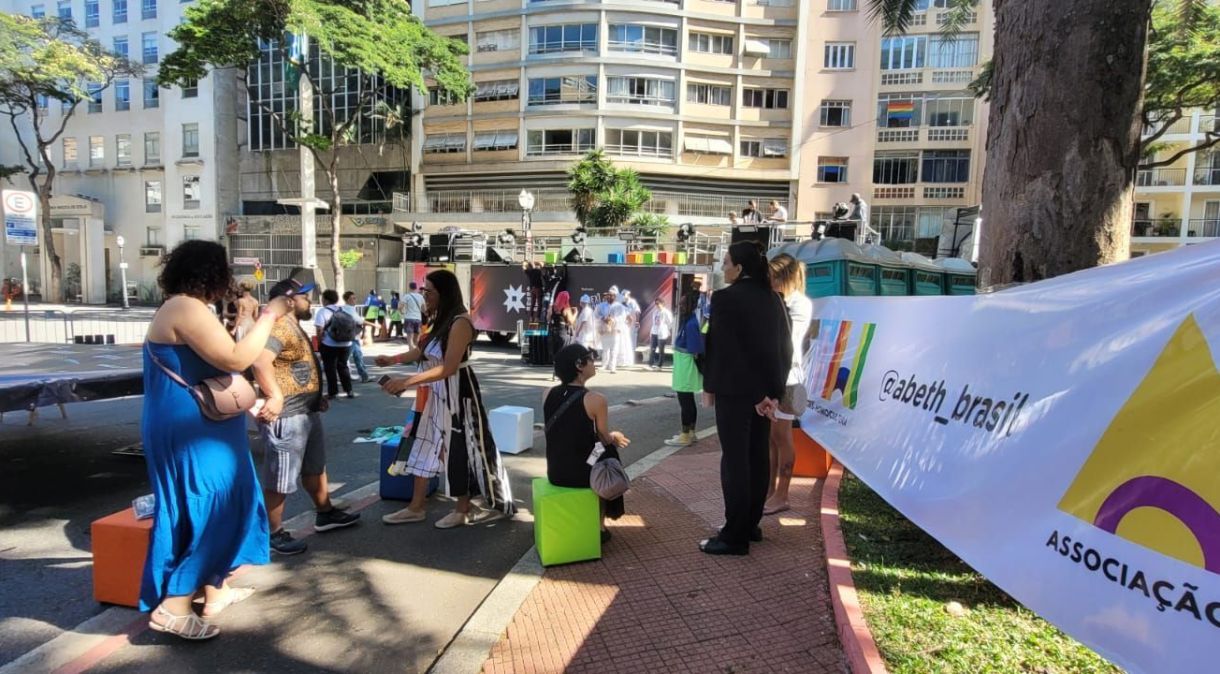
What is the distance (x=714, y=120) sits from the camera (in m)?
35.4

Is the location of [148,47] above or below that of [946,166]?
above

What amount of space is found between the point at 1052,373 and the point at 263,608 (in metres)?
3.76

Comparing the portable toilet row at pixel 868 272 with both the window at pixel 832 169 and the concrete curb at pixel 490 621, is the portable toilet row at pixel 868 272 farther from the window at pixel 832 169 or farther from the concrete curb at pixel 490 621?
the window at pixel 832 169

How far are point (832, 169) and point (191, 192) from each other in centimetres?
3831

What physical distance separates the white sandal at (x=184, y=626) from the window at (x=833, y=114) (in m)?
36.9

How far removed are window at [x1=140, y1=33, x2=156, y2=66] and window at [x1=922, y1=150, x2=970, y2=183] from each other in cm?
4647

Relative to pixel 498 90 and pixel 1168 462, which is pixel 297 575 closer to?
pixel 1168 462

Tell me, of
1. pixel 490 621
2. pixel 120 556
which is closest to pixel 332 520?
pixel 120 556

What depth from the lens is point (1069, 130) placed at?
3182mm

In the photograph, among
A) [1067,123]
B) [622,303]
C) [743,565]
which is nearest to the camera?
[1067,123]

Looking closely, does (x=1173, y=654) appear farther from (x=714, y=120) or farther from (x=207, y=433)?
(x=714, y=120)

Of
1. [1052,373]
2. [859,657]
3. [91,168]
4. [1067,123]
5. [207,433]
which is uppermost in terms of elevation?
[91,168]

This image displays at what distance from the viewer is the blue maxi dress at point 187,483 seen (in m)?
2.82

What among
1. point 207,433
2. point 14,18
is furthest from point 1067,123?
point 14,18
